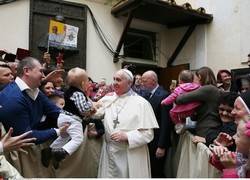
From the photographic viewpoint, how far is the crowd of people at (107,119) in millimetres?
2795

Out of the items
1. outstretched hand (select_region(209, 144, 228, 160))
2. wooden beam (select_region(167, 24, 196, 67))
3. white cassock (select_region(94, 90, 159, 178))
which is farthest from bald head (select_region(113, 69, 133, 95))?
wooden beam (select_region(167, 24, 196, 67))

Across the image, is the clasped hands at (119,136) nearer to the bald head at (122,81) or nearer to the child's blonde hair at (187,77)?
the bald head at (122,81)

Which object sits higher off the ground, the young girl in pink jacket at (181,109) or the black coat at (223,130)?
the young girl in pink jacket at (181,109)

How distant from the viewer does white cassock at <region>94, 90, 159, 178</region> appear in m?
3.46

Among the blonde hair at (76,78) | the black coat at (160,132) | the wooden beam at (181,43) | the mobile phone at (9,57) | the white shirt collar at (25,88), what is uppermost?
the wooden beam at (181,43)

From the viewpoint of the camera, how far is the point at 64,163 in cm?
328

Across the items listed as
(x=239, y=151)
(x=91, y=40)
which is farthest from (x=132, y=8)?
(x=239, y=151)

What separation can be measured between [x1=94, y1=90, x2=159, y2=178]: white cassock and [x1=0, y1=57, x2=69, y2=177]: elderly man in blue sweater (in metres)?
0.65

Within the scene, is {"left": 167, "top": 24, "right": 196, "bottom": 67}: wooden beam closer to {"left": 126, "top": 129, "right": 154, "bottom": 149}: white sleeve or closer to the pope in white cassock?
the pope in white cassock

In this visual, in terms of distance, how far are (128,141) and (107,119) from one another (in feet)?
1.22

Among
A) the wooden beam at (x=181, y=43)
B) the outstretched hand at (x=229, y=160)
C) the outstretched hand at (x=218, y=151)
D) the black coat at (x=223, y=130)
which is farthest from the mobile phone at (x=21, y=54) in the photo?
the wooden beam at (x=181, y=43)

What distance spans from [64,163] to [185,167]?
1.28 m

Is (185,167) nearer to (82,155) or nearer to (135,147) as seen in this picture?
(135,147)

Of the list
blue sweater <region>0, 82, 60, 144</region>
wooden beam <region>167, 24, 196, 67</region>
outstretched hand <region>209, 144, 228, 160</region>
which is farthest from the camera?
wooden beam <region>167, 24, 196, 67</region>
